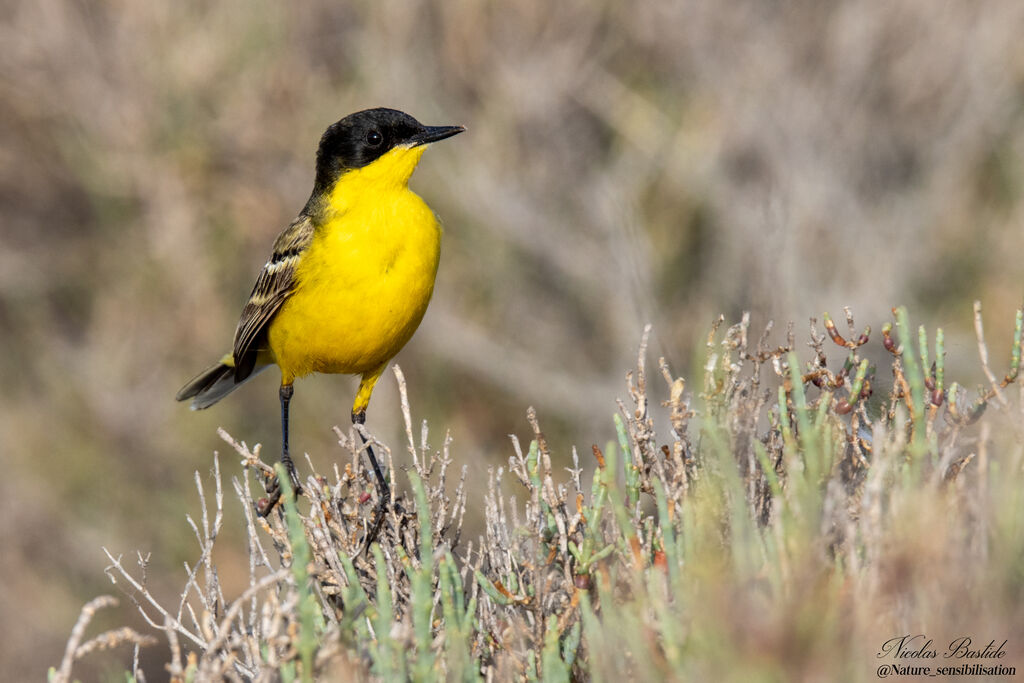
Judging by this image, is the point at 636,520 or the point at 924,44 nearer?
the point at 636,520

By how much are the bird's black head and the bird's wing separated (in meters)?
0.25

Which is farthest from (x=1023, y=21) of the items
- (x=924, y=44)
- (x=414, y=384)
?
(x=414, y=384)

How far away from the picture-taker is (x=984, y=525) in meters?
2.51

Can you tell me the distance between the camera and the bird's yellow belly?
446cm

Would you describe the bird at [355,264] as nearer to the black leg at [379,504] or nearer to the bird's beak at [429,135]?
the bird's beak at [429,135]

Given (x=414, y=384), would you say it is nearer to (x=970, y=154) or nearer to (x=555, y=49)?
(x=555, y=49)

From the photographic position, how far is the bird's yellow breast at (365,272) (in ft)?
14.6

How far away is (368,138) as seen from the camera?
15.9 ft

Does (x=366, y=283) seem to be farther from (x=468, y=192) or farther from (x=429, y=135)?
(x=468, y=192)

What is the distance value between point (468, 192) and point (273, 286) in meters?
3.90

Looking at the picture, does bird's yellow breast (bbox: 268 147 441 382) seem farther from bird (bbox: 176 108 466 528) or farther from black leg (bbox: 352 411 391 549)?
black leg (bbox: 352 411 391 549)

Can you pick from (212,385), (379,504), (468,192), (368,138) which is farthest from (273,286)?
(468,192)

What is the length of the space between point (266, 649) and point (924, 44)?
726 cm

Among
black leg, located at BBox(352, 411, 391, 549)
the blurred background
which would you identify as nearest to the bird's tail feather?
black leg, located at BBox(352, 411, 391, 549)
